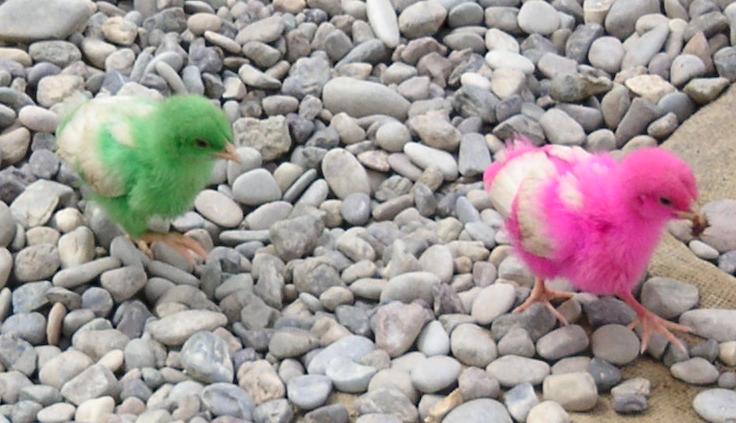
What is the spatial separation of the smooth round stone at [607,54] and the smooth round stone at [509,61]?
0.18 m

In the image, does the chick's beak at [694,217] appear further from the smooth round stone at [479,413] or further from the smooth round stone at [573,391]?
the smooth round stone at [479,413]

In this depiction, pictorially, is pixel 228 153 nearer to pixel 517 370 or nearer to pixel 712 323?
pixel 517 370

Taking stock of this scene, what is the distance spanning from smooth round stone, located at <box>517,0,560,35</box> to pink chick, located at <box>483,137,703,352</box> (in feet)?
3.04

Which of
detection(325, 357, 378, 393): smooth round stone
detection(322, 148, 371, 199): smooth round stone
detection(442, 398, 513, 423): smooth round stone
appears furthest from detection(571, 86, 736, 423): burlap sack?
detection(322, 148, 371, 199): smooth round stone

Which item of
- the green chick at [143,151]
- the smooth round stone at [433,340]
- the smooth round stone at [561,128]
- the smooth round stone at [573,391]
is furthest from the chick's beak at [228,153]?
the smooth round stone at [561,128]

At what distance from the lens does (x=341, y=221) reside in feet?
8.36

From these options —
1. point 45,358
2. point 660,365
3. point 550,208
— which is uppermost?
point 550,208

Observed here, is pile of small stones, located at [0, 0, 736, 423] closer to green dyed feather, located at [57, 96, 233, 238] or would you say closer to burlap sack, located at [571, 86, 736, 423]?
burlap sack, located at [571, 86, 736, 423]

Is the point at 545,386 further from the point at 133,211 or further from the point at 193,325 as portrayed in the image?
the point at 133,211

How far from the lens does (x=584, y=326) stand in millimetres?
2178

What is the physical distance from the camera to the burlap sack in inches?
78.7

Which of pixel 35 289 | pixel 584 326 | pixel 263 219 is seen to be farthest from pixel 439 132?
pixel 35 289

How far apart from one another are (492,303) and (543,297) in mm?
105

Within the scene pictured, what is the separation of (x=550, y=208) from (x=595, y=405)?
38 cm
